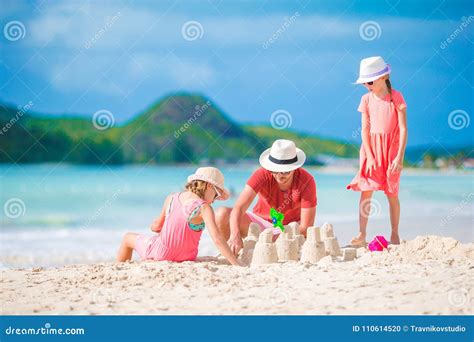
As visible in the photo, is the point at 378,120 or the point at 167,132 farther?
the point at 167,132

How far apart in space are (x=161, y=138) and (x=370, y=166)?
12905 millimetres

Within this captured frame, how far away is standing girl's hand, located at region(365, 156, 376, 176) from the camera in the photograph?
6.18 m

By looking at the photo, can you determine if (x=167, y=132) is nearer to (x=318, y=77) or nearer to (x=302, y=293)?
(x=318, y=77)

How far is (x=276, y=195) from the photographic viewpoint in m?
6.03

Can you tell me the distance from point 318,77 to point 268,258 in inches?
500

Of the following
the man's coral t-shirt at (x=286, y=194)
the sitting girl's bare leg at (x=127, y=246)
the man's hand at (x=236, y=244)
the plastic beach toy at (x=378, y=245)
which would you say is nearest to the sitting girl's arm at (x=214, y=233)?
the man's hand at (x=236, y=244)

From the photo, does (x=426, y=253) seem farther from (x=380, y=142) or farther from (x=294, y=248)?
(x=380, y=142)

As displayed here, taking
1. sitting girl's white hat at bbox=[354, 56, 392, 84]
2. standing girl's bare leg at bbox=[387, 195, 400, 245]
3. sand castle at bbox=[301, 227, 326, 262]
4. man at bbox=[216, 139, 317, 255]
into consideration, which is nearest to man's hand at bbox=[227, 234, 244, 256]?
man at bbox=[216, 139, 317, 255]

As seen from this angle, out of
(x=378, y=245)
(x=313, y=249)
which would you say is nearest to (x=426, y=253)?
(x=378, y=245)

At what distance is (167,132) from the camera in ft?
61.6

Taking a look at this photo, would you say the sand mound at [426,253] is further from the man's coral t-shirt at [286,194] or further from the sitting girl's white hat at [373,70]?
the sitting girl's white hat at [373,70]

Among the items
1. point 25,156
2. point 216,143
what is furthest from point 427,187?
point 25,156

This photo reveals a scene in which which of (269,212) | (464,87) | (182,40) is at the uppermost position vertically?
(182,40)

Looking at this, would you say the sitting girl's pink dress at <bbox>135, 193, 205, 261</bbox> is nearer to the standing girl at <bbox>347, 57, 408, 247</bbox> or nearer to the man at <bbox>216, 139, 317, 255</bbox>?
the man at <bbox>216, 139, 317, 255</bbox>
